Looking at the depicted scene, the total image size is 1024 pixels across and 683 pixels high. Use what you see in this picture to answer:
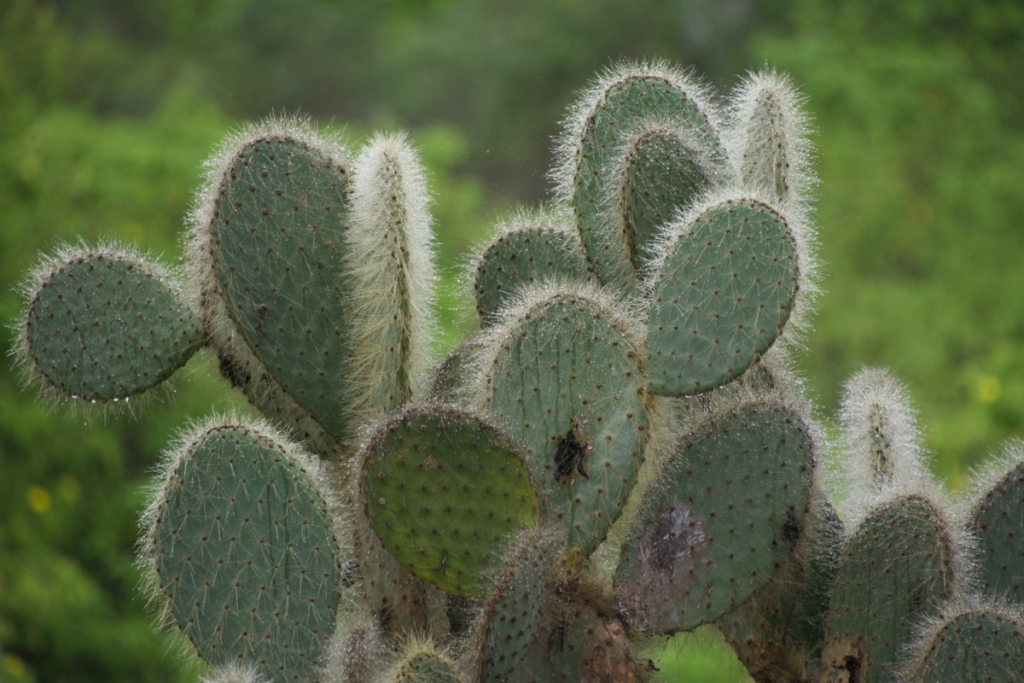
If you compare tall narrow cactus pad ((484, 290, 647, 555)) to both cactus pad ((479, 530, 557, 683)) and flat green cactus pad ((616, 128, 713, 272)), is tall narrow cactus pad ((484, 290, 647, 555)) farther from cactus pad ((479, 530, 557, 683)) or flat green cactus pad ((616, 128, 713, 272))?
flat green cactus pad ((616, 128, 713, 272))

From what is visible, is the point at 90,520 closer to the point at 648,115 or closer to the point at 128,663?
the point at 128,663

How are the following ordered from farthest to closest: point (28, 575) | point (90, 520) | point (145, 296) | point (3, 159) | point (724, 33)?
point (724, 33) → point (3, 159) → point (90, 520) → point (28, 575) → point (145, 296)

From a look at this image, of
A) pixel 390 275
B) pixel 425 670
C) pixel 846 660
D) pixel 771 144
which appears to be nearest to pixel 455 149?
pixel 771 144

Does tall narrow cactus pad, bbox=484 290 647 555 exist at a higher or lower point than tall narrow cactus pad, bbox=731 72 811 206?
lower

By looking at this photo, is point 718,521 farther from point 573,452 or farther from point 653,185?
point 653,185

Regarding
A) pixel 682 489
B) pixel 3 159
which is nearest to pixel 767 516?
pixel 682 489

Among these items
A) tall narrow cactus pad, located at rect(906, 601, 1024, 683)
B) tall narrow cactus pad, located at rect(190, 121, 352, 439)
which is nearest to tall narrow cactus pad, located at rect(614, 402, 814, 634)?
tall narrow cactus pad, located at rect(906, 601, 1024, 683)
